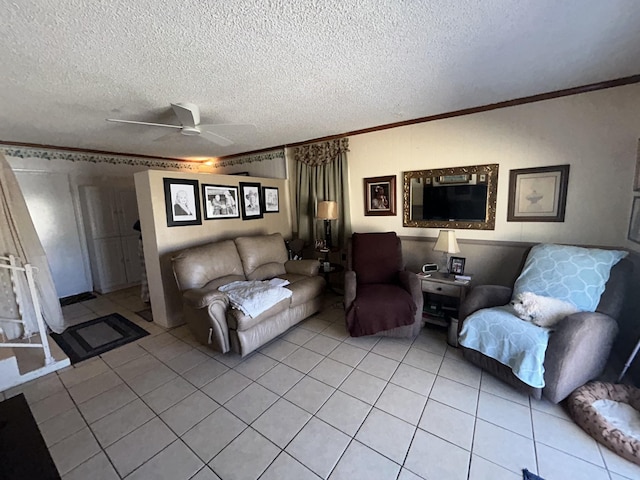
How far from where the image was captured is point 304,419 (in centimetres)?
172

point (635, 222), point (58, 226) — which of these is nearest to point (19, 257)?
point (58, 226)

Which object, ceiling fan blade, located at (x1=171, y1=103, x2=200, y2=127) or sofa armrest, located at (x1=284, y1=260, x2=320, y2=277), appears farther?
sofa armrest, located at (x1=284, y1=260, x2=320, y2=277)

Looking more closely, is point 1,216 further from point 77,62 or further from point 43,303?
point 77,62

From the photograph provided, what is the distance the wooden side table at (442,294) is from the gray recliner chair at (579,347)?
28.0 inches

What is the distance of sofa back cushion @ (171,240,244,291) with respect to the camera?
2.60m

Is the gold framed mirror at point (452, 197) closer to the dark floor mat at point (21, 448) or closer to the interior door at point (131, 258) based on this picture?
the dark floor mat at point (21, 448)

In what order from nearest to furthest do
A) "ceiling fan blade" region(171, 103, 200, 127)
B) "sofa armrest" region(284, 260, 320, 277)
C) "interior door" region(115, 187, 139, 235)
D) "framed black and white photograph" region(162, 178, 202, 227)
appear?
1. "ceiling fan blade" region(171, 103, 200, 127)
2. "framed black and white photograph" region(162, 178, 202, 227)
3. "sofa armrest" region(284, 260, 320, 277)
4. "interior door" region(115, 187, 139, 235)

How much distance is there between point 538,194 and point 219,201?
142 inches

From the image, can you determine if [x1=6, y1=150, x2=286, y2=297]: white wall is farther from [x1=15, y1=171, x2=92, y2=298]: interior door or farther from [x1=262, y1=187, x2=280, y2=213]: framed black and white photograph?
[x1=262, y1=187, x2=280, y2=213]: framed black and white photograph

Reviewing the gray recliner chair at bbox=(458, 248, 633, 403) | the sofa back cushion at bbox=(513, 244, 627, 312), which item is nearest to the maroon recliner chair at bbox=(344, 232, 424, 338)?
the gray recliner chair at bbox=(458, 248, 633, 403)

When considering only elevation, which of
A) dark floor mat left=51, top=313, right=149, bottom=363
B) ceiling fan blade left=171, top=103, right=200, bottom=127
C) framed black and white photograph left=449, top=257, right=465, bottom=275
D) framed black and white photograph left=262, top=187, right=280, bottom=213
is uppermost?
ceiling fan blade left=171, top=103, right=200, bottom=127

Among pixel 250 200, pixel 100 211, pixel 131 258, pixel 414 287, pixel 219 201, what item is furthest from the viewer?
pixel 131 258

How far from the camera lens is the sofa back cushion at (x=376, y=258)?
9.97 feet

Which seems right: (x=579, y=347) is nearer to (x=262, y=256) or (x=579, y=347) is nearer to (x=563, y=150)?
(x=563, y=150)
